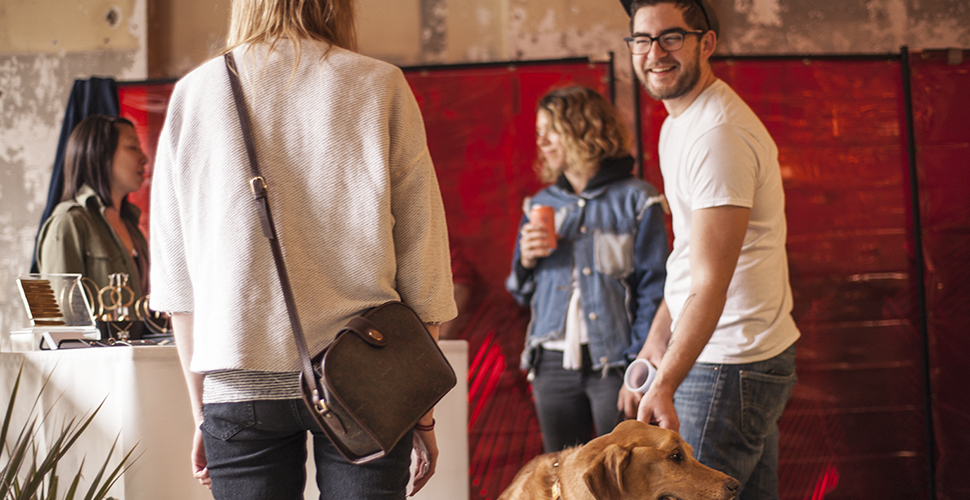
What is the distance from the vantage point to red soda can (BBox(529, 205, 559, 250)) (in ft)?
8.90

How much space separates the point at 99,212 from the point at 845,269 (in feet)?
12.6

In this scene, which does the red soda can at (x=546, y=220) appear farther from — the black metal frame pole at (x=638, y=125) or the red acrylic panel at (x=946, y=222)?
the red acrylic panel at (x=946, y=222)

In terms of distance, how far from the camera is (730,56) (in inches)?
145

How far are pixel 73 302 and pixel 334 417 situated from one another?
1.70 metres

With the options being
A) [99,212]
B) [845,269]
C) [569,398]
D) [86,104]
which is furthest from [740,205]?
[86,104]

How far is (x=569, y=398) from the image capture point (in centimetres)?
287

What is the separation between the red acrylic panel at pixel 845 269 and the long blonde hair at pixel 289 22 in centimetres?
276

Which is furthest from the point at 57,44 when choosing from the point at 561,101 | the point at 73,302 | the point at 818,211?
the point at 818,211

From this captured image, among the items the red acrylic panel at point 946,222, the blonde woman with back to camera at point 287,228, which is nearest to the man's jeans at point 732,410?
the blonde woman with back to camera at point 287,228

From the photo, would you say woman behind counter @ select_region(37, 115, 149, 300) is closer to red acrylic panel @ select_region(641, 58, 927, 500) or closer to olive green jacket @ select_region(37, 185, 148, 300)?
olive green jacket @ select_region(37, 185, 148, 300)

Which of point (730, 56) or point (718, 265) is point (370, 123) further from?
point (730, 56)

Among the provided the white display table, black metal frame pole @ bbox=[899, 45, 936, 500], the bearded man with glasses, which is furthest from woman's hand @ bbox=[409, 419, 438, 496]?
black metal frame pole @ bbox=[899, 45, 936, 500]

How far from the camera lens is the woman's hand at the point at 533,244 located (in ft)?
8.98

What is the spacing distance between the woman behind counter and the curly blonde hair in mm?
2138
